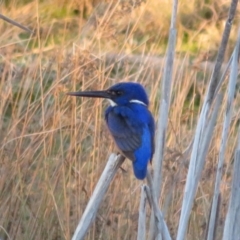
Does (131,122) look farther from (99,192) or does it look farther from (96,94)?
(99,192)

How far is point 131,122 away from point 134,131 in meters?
0.06

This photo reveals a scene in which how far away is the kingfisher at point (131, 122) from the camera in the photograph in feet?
9.70

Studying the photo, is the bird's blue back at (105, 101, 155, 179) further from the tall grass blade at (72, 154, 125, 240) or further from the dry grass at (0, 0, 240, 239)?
the dry grass at (0, 0, 240, 239)

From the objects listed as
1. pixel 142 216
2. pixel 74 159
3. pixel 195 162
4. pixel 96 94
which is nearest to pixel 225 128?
pixel 195 162

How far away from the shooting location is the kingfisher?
296 cm

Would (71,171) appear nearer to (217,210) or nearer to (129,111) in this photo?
(129,111)

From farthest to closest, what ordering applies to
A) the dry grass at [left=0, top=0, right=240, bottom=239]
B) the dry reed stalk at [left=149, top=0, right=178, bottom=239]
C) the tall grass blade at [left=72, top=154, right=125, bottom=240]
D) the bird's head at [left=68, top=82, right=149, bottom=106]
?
the dry grass at [left=0, top=0, right=240, bottom=239] → the bird's head at [left=68, top=82, right=149, bottom=106] → the dry reed stalk at [left=149, top=0, right=178, bottom=239] → the tall grass blade at [left=72, top=154, right=125, bottom=240]

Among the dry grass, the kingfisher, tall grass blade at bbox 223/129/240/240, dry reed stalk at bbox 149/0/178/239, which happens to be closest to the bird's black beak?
the kingfisher

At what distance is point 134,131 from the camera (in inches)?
121

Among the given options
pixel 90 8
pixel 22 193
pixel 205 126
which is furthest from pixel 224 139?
pixel 90 8


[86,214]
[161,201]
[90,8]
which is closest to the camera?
[86,214]

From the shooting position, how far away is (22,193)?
3602mm

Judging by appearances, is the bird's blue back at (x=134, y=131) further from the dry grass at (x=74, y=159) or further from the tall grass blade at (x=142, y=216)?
the dry grass at (x=74, y=159)

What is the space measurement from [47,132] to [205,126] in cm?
83
